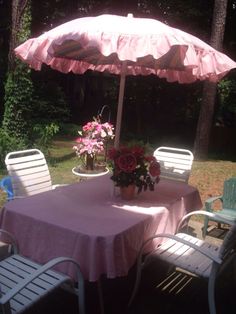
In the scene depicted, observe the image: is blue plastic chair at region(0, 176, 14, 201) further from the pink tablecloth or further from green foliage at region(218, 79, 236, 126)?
green foliage at region(218, 79, 236, 126)

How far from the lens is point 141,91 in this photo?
46.2ft

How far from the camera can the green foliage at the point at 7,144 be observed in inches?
295

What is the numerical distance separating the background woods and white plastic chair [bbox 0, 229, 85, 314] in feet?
29.3

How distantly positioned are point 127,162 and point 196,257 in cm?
102

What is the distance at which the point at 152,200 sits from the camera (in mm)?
3494

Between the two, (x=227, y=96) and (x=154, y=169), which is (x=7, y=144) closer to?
(x=154, y=169)

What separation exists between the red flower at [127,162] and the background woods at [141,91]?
27.6 ft

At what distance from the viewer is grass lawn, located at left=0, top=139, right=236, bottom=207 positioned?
7.21 m

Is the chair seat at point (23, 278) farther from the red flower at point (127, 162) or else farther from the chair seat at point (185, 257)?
the red flower at point (127, 162)

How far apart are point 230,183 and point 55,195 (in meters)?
2.44

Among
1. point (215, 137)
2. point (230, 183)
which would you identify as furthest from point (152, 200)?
point (215, 137)

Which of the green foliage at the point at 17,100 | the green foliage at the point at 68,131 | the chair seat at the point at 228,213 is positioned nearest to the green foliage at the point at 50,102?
the green foliage at the point at 68,131

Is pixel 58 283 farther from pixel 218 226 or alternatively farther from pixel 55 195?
pixel 218 226

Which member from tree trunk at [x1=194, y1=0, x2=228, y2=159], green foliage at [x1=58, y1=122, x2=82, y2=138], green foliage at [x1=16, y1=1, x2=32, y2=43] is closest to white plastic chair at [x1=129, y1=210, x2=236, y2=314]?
green foliage at [x1=16, y1=1, x2=32, y2=43]
